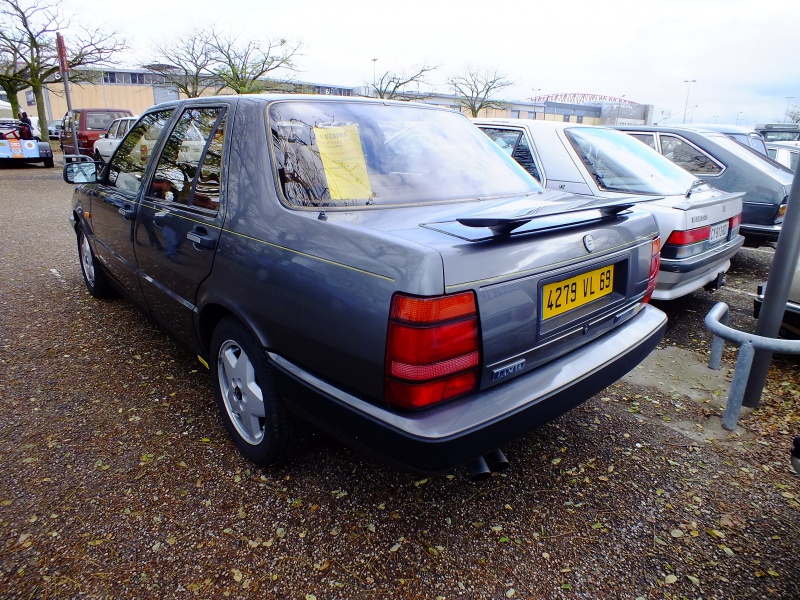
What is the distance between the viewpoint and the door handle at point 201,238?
2.36m

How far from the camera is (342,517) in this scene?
2215 millimetres

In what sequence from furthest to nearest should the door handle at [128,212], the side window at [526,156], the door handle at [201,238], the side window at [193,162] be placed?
the side window at [526,156]
the door handle at [128,212]
the side window at [193,162]
the door handle at [201,238]

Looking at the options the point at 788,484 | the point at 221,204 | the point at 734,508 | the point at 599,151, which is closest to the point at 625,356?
the point at 734,508

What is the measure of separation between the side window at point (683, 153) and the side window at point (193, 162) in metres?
5.83

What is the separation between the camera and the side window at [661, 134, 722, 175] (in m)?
6.44

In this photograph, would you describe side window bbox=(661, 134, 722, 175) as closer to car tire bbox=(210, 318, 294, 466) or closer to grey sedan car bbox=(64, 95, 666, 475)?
grey sedan car bbox=(64, 95, 666, 475)

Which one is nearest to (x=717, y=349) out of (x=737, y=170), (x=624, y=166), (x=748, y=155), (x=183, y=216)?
(x=624, y=166)

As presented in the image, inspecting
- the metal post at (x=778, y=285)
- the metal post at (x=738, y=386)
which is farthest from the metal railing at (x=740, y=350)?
the metal post at (x=778, y=285)

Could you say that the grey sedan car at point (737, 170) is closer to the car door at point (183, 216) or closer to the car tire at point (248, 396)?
the car door at point (183, 216)

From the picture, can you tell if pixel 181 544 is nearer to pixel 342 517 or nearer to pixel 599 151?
pixel 342 517

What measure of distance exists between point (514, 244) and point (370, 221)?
0.54m

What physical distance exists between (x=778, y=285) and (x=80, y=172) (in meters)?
4.75

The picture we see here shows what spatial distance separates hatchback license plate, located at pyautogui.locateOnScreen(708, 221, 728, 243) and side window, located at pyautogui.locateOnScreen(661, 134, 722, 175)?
7.79 ft

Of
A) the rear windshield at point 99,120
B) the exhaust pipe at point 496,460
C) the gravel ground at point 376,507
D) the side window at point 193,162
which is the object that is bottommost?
the gravel ground at point 376,507
